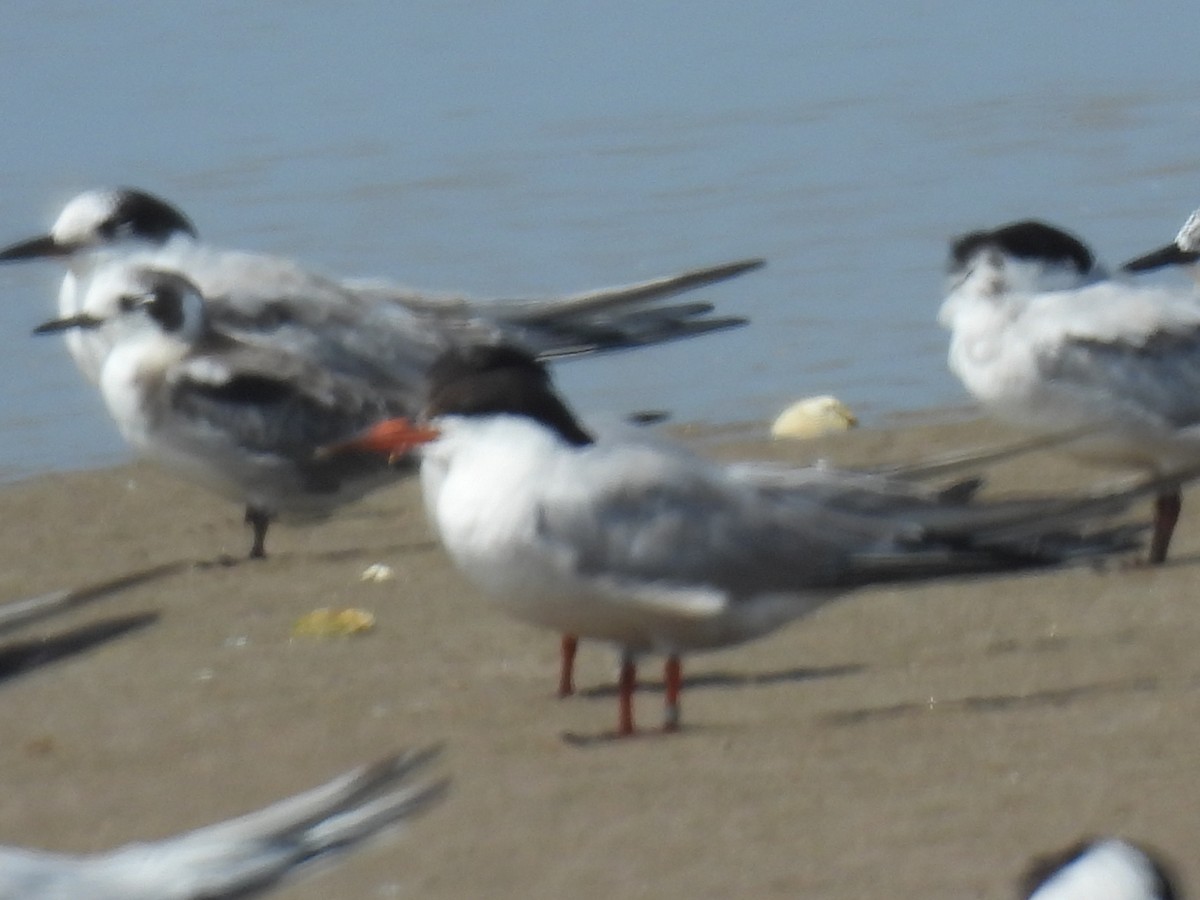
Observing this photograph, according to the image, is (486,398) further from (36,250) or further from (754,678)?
(36,250)

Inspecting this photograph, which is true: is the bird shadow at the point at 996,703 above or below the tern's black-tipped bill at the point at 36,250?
below

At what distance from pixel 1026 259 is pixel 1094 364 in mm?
419

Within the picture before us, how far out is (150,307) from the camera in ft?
24.4

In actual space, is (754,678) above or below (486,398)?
below

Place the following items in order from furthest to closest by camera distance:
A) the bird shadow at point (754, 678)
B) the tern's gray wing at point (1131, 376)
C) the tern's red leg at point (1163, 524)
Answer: the tern's gray wing at point (1131, 376)
the tern's red leg at point (1163, 524)
the bird shadow at point (754, 678)

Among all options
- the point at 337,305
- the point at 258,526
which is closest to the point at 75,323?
the point at 337,305

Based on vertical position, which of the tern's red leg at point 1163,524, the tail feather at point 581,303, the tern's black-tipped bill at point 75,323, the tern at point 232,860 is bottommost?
the tern's red leg at point 1163,524

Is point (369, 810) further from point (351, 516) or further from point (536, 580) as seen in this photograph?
point (351, 516)

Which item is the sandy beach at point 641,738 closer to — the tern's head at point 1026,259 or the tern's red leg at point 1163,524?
the tern's red leg at point 1163,524

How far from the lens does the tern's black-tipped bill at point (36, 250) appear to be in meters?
8.42

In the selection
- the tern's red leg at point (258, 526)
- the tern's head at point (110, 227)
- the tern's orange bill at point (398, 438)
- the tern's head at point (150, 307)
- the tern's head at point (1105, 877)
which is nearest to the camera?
the tern's head at point (1105, 877)

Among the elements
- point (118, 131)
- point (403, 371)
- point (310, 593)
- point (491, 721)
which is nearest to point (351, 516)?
point (403, 371)

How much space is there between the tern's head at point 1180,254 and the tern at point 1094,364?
3.14 feet

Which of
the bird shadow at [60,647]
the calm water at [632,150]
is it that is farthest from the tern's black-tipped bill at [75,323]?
the bird shadow at [60,647]
